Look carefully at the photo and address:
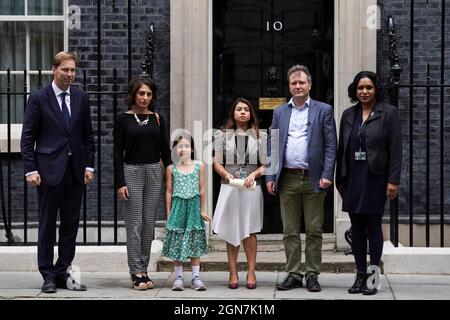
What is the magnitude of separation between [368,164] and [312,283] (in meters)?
1.06

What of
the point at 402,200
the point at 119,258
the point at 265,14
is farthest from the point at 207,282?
the point at 265,14

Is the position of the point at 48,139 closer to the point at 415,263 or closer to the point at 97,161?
the point at 97,161

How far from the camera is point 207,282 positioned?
8039 mm

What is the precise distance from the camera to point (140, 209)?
25.0 ft

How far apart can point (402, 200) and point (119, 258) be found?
286 cm

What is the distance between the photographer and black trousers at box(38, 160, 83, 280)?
752 cm

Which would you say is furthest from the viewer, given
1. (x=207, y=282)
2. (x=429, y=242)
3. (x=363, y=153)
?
(x=429, y=242)

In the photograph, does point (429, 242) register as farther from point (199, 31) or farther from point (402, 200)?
point (199, 31)

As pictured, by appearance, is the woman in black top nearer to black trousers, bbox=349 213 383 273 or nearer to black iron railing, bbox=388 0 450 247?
black trousers, bbox=349 213 383 273

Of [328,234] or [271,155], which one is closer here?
[271,155]

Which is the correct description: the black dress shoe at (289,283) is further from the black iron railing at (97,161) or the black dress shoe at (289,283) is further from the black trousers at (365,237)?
the black iron railing at (97,161)

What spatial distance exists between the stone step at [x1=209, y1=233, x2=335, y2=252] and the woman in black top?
1688 millimetres

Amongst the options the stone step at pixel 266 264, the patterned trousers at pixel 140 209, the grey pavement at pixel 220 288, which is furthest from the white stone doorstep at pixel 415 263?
the patterned trousers at pixel 140 209

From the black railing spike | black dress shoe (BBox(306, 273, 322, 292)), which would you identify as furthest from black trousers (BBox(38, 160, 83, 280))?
black dress shoe (BBox(306, 273, 322, 292))
